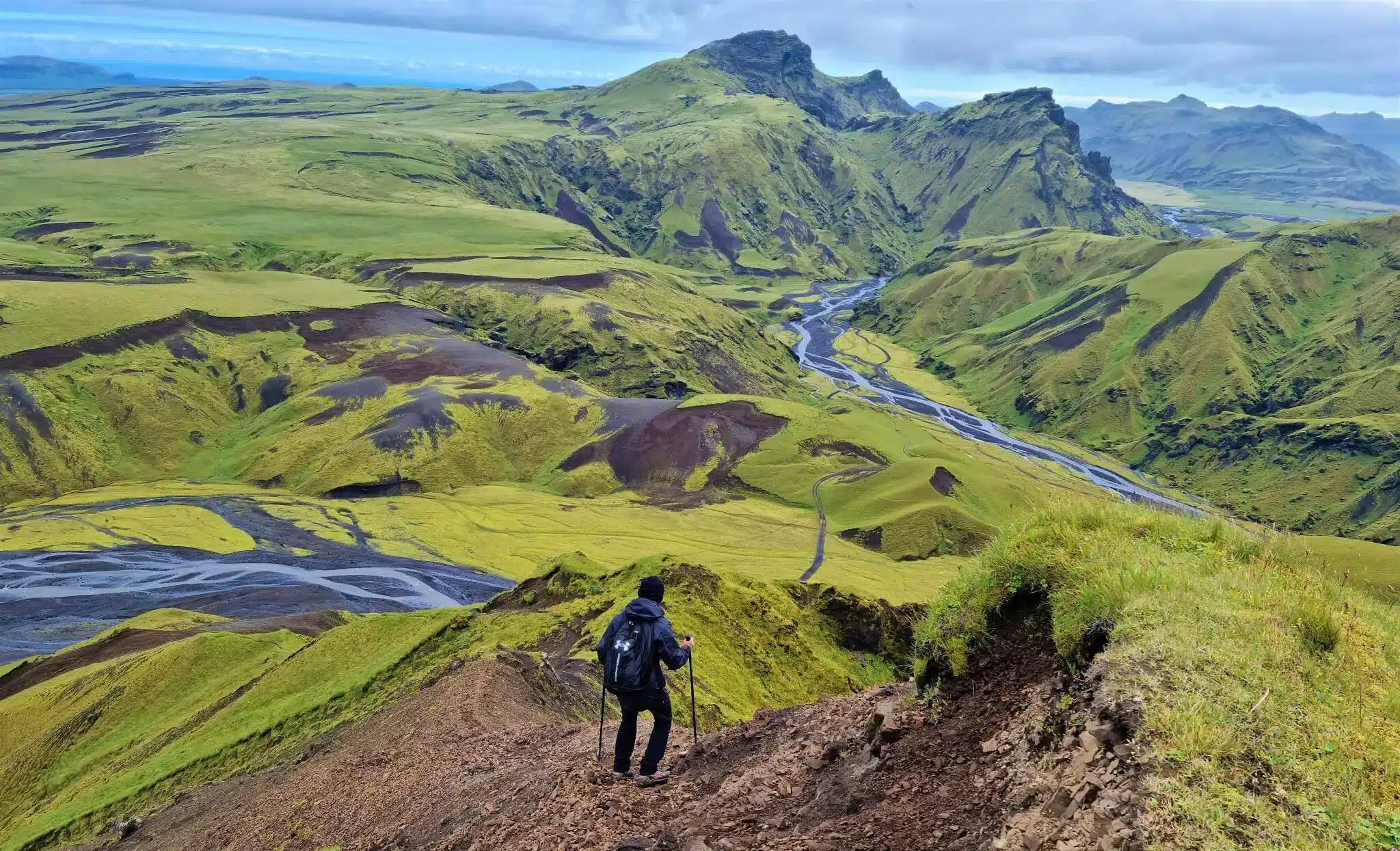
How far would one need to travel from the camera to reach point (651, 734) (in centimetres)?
1499

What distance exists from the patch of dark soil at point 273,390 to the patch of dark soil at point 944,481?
12888 centimetres

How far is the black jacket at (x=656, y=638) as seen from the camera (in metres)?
14.1

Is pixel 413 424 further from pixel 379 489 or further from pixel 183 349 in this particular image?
pixel 183 349

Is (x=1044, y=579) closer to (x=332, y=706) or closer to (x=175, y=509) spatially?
(x=332, y=706)

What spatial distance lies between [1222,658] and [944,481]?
455 ft

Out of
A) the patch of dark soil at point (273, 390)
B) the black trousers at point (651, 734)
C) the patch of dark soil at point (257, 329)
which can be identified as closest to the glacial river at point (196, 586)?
the patch of dark soil at point (273, 390)

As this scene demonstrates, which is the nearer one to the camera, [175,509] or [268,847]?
[268,847]

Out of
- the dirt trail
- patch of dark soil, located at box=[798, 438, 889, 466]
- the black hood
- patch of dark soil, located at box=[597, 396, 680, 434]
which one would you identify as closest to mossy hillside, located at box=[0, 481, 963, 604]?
patch of dark soil, located at box=[798, 438, 889, 466]

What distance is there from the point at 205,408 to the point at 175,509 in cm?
4035

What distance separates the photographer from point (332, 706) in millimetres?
32500

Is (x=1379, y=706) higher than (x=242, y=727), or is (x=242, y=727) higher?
(x=1379, y=706)

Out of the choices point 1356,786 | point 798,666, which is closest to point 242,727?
point 798,666

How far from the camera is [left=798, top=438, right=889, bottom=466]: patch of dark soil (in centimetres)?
16238

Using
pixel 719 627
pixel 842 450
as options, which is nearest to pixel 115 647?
pixel 719 627
